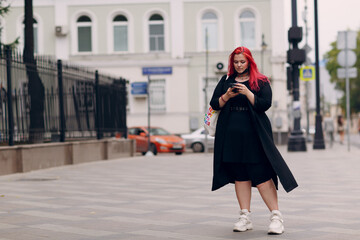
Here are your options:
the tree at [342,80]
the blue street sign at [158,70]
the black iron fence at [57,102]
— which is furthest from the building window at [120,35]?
the tree at [342,80]

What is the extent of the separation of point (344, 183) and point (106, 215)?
5.11 m

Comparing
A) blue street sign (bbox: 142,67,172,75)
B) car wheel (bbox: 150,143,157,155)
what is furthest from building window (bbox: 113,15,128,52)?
car wheel (bbox: 150,143,157,155)

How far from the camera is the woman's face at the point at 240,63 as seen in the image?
6.30 metres

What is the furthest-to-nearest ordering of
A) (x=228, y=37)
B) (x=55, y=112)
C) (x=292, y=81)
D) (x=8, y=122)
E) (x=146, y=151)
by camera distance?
Answer: (x=228, y=37) < (x=146, y=151) < (x=292, y=81) < (x=55, y=112) < (x=8, y=122)

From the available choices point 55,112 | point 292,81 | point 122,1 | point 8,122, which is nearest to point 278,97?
point 122,1

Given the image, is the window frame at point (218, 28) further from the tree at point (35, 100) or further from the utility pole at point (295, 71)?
the tree at point (35, 100)

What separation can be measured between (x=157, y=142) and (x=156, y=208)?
19230 mm

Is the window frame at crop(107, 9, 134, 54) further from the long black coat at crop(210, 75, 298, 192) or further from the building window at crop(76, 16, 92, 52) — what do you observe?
the long black coat at crop(210, 75, 298, 192)

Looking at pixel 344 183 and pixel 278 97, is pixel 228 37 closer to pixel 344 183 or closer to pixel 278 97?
pixel 278 97

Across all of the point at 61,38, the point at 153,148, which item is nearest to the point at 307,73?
the point at 153,148

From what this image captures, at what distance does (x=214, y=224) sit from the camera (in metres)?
6.78

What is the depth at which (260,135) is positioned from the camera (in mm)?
6152

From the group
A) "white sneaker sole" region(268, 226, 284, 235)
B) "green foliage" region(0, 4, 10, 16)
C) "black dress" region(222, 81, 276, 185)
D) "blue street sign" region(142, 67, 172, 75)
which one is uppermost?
"green foliage" region(0, 4, 10, 16)

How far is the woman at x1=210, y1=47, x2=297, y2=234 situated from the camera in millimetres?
6141
